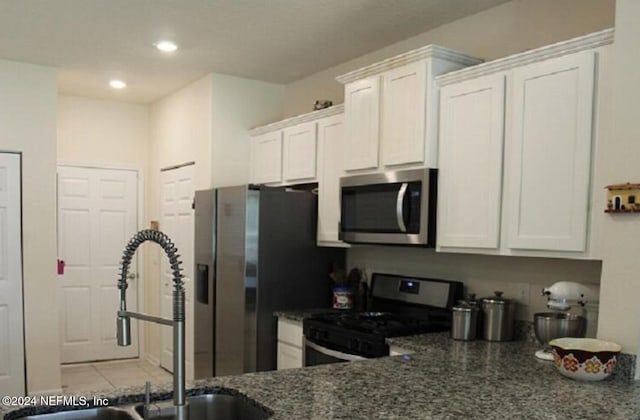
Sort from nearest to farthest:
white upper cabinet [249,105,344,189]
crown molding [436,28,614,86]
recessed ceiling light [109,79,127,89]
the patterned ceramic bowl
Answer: the patterned ceramic bowl, crown molding [436,28,614,86], white upper cabinet [249,105,344,189], recessed ceiling light [109,79,127,89]

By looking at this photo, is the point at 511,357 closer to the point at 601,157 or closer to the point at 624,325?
the point at 624,325

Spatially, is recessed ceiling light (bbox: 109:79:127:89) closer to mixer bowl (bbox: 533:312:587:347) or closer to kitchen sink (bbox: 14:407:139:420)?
kitchen sink (bbox: 14:407:139:420)

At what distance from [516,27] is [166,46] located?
2346 mm

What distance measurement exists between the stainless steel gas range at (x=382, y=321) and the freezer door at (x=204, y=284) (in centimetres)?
101

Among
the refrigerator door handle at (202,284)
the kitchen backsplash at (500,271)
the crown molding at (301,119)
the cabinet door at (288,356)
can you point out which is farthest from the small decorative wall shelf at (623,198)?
the refrigerator door handle at (202,284)

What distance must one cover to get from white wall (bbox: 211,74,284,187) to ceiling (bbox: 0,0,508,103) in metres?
0.13

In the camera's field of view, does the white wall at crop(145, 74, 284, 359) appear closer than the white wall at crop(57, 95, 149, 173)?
Yes

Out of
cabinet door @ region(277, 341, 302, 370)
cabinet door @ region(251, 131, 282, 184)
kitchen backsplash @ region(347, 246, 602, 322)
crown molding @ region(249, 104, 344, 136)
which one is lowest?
cabinet door @ region(277, 341, 302, 370)

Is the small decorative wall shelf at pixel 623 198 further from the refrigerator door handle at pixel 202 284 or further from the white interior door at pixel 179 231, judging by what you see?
the white interior door at pixel 179 231

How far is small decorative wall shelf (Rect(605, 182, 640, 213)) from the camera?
1.98m

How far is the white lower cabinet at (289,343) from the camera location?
3.43m

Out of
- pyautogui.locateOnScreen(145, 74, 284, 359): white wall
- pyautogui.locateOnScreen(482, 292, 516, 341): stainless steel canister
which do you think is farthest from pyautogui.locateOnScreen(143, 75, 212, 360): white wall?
pyautogui.locateOnScreen(482, 292, 516, 341): stainless steel canister

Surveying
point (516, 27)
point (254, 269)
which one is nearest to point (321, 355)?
point (254, 269)

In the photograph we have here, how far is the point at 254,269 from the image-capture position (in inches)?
142
